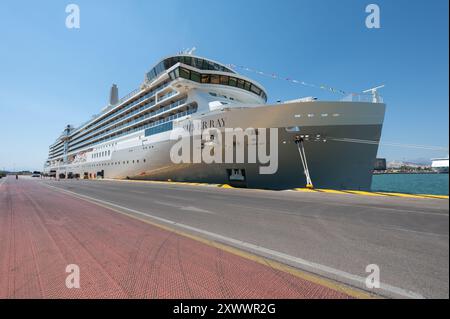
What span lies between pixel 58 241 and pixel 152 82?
23.9 meters

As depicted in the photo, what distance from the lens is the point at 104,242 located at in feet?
12.4

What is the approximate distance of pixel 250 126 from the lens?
1305cm

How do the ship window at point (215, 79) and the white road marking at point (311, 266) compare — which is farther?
the ship window at point (215, 79)

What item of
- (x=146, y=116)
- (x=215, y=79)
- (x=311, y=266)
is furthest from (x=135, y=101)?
(x=311, y=266)

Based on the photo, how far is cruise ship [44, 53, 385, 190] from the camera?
1180 centimetres

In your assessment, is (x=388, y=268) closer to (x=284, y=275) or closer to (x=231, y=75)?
(x=284, y=275)

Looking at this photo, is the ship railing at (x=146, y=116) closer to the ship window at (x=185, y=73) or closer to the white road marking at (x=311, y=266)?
the ship window at (x=185, y=73)

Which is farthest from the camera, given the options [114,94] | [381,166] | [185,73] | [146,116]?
[114,94]

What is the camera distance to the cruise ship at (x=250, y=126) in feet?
38.7

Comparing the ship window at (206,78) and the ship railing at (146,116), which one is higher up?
the ship window at (206,78)

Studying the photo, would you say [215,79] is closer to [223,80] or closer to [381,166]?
[223,80]

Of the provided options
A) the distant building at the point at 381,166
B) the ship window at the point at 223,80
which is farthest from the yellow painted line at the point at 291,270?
the ship window at the point at 223,80

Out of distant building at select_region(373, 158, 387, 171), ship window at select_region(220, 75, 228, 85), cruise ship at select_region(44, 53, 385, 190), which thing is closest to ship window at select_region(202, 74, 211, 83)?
cruise ship at select_region(44, 53, 385, 190)
